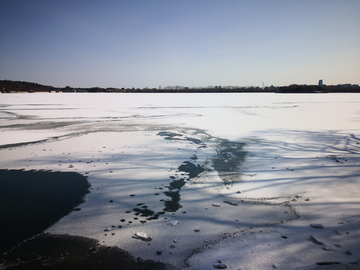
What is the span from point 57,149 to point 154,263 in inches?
163

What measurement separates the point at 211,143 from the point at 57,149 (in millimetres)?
3561

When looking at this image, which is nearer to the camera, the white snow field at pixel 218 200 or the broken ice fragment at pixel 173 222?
the white snow field at pixel 218 200

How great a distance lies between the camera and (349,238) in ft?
6.07

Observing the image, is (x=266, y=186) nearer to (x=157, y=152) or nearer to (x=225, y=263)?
(x=225, y=263)

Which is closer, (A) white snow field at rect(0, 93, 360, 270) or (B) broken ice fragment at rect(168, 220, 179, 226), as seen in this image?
(A) white snow field at rect(0, 93, 360, 270)

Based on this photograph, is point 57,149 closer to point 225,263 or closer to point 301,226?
point 225,263

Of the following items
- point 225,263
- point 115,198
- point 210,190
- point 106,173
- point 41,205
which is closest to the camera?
point 225,263

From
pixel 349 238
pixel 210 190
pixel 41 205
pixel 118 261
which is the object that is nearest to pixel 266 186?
pixel 210 190

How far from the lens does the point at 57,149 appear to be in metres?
4.81

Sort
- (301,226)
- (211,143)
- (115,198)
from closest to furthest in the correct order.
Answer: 1. (301,226)
2. (115,198)
3. (211,143)

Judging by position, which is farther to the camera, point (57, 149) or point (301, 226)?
point (57, 149)

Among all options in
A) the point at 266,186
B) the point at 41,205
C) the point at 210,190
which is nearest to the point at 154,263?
the point at 210,190

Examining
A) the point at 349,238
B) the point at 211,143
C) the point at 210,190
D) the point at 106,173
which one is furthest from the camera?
the point at 211,143

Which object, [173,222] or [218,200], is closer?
[173,222]
